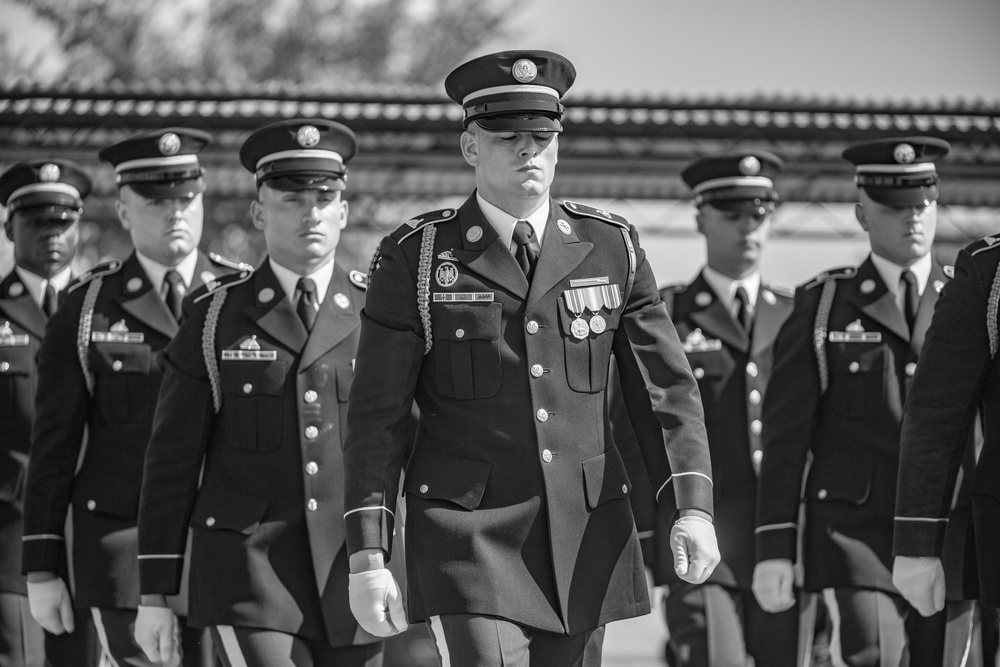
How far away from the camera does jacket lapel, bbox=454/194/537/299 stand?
3939 mm

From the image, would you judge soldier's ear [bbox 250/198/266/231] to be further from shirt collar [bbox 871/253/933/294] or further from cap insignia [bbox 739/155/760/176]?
cap insignia [bbox 739/155/760/176]

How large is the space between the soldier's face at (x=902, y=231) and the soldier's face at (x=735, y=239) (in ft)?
3.13

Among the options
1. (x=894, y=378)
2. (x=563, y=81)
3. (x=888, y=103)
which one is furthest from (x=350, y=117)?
(x=563, y=81)

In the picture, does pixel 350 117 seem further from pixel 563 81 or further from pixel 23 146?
pixel 563 81

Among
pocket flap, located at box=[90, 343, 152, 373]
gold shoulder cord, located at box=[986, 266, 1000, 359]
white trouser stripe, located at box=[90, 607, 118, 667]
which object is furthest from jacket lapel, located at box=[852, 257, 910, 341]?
white trouser stripe, located at box=[90, 607, 118, 667]

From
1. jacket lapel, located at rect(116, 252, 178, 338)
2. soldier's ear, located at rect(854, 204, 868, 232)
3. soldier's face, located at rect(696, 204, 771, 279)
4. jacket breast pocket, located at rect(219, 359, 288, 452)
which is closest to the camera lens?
jacket breast pocket, located at rect(219, 359, 288, 452)

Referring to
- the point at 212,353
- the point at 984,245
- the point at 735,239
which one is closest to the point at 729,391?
the point at 735,239

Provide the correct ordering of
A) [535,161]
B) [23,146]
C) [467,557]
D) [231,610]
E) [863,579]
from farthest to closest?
[23,146]
[863,579]
[231,610]
[535,161]
[467,557]

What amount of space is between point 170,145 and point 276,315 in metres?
1.44

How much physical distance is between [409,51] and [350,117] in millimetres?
11169

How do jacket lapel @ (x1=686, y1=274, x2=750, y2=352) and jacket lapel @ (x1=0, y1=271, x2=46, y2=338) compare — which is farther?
jacket lapel @ (x1=686, y1=274, x2=750, y2=352)

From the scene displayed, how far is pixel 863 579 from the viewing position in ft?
17.7

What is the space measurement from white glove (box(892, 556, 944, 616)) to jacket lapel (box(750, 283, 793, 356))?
2.37 metres

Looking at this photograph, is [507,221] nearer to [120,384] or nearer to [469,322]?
[469,322]
